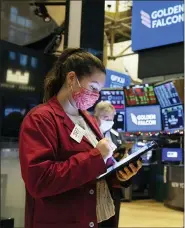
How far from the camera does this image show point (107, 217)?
1.52 metres

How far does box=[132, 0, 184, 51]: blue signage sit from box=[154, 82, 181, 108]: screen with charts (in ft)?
3.78

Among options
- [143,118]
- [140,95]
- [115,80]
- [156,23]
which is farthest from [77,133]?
[115,80]

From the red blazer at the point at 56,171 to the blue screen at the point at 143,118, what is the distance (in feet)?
25.6

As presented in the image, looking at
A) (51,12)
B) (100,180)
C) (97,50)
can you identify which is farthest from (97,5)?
(100,180)

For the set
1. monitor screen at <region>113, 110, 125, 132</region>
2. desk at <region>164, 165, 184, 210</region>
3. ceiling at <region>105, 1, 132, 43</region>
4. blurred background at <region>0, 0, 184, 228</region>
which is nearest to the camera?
blurred background at <region>0, 0, 184, 228</region>

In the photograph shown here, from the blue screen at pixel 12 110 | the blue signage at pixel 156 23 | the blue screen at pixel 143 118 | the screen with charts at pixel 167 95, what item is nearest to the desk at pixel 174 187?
the blue screen at pixel 143 118

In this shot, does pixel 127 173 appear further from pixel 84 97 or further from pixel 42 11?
pixel 42 11

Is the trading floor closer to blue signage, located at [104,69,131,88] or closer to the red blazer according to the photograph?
blue signage, located at [104,69,131,88]

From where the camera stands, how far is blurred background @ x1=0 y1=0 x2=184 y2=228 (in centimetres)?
383

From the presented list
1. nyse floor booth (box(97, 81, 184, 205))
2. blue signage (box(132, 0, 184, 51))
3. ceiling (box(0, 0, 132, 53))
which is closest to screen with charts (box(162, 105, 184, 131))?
nyse floor booth (box(97, 81, 184, 205))

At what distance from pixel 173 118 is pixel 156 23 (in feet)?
8.15

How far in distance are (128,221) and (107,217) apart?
5.18 m

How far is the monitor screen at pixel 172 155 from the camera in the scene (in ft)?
28.2

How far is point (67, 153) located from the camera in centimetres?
138
